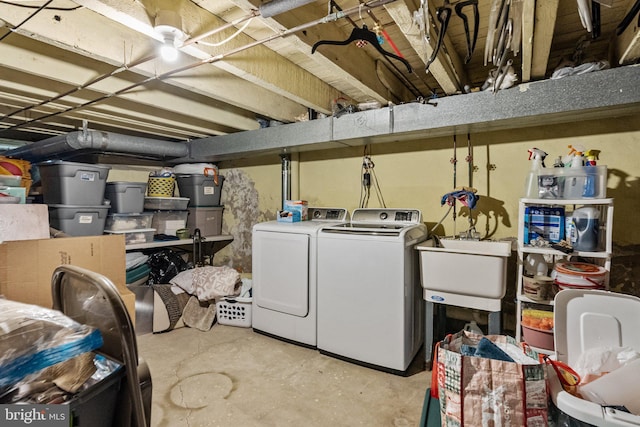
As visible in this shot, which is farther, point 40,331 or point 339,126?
point 339,126

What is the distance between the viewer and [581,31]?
2.04 metres

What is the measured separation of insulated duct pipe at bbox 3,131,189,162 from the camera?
2.96 m

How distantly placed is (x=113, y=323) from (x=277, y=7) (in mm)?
1302

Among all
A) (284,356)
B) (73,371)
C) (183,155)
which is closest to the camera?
(73,371)

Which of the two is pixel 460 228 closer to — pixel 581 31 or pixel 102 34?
pixel 581 31

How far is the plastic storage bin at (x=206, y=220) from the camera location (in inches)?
155

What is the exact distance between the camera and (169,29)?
141 centimetres

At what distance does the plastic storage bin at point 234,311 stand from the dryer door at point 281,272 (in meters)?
0.22

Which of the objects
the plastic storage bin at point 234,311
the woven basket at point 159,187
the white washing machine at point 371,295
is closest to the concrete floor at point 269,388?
the white washing machine at point 371,295

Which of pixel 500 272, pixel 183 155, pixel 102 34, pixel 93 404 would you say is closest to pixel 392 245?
pixel 500 272

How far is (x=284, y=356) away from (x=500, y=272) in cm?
176

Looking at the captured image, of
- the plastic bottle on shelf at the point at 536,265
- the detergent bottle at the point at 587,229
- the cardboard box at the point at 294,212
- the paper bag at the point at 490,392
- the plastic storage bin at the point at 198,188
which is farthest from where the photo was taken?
the plastic storage bin at the point at 198,188

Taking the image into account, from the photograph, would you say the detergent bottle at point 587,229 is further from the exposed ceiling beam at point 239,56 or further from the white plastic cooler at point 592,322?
the exposed ceiling beam at point 239,56

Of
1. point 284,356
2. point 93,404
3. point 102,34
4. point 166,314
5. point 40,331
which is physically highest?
point 102,34
